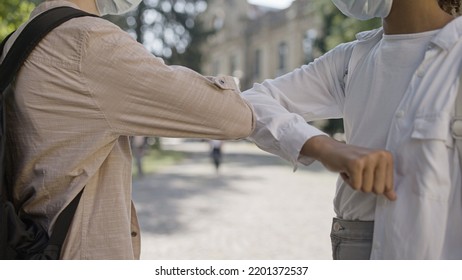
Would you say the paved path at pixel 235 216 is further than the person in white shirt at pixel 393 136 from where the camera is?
Yes

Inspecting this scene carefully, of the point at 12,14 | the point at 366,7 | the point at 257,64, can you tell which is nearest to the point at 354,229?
the point at 366,7

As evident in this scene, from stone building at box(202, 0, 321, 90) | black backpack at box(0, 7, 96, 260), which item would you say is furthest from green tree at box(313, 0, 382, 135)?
black backpack at box(0, 7, 96, 260)

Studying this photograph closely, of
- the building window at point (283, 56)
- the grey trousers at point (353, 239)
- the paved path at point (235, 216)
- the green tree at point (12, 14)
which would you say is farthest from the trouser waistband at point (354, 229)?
the building window at point (283, 56)

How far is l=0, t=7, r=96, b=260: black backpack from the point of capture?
1268mm

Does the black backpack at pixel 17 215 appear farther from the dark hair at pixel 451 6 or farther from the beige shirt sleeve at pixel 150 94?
the dark hair at pixel 451 6

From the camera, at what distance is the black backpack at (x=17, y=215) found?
1268mm

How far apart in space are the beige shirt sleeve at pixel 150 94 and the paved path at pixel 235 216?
Answer: 475 cm

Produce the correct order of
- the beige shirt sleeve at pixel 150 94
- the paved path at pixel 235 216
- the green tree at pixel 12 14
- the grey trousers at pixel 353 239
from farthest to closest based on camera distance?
the green tree at pixel 12 14, the paved path at pixel 235 216, the grey trousers at pixel 353 239, the beige shirt sleeve at pixel 150 94

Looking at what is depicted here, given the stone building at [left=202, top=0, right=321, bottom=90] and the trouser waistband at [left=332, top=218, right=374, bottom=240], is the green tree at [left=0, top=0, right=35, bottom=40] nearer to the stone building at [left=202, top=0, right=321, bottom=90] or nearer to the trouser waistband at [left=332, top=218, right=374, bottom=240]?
the trouser waistband at [left=332, top=218, right=374, bottom=240]

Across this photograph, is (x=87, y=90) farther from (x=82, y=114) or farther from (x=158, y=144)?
(x=158, y=144)

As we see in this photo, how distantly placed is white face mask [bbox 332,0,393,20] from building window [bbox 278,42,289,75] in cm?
3625

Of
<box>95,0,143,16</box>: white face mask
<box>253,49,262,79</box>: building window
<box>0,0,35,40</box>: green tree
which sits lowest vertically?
<box>253,49,262,79</box>: building window
